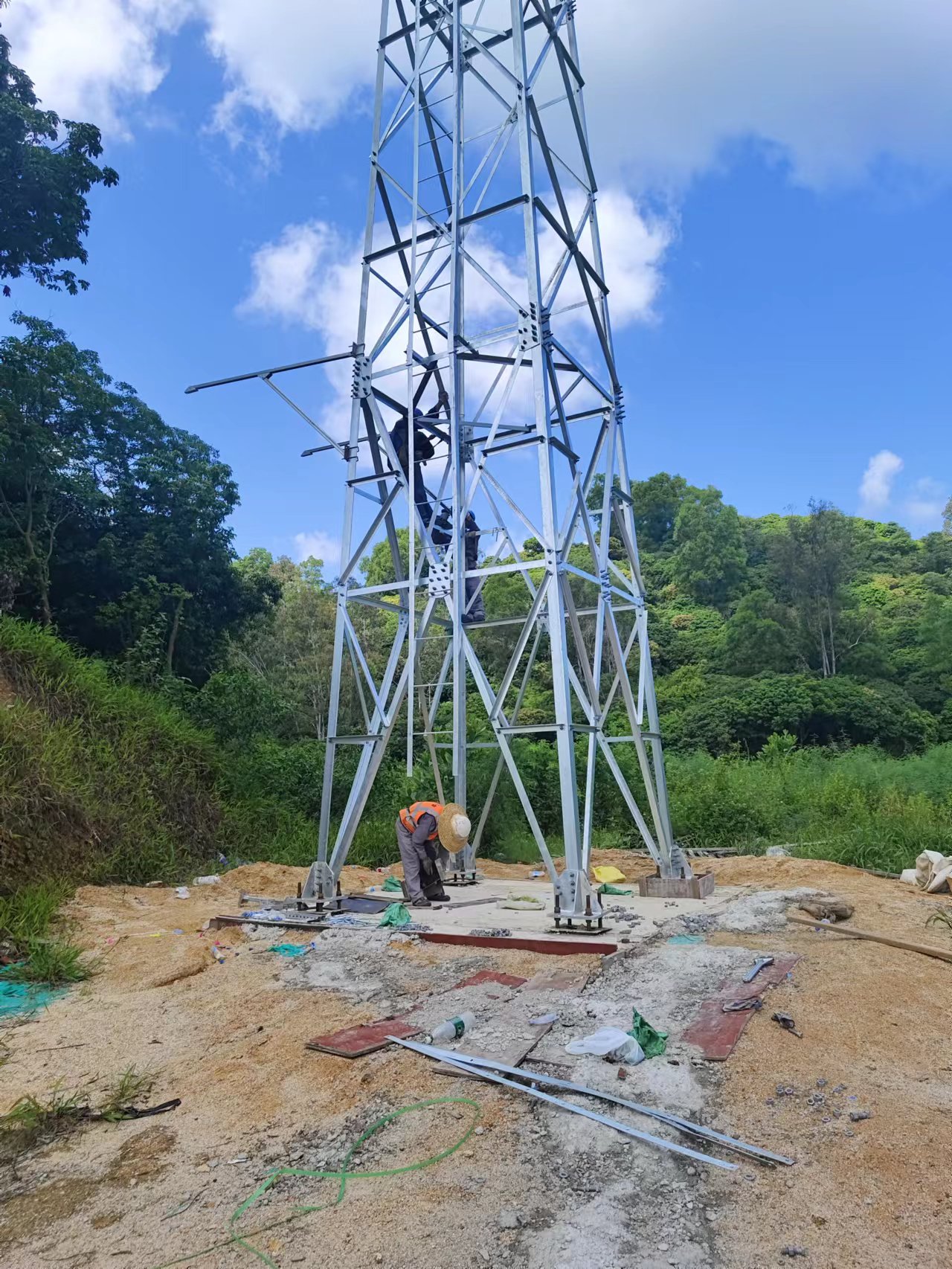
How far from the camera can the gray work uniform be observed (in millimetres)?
8234

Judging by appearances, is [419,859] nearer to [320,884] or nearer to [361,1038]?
[320,884]

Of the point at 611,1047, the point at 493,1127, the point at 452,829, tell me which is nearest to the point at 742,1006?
the point at 611,1047

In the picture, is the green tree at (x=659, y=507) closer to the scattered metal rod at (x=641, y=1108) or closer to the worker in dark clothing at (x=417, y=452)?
the worker in dark clothing at (x=417, y=452)

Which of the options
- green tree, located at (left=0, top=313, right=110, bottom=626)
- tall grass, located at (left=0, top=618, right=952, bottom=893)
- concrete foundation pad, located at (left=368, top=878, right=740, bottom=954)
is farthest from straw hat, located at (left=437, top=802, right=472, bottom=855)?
green tree, located at (left=0, top=313, right=110, bottom=626)

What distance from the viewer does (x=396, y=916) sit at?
7.26 metres

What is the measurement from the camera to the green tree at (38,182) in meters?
14.6

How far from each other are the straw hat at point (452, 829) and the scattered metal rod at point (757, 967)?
321cm

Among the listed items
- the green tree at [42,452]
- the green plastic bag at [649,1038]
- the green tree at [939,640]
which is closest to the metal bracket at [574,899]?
the green plastic bag at [649,1038]

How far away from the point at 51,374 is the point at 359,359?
10.7 meters

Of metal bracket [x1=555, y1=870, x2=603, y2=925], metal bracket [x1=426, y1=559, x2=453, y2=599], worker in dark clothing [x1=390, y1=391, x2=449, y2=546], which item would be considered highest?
worker in dark clothing [x1=390, y1=391, x2=449, y2=546]

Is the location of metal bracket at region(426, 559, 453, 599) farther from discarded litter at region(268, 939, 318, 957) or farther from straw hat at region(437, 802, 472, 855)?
discarded litter at region(268, 939, 318, 957)

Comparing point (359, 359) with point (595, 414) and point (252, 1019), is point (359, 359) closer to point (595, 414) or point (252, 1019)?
point (595, 414)

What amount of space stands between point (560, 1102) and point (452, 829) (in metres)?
4.53

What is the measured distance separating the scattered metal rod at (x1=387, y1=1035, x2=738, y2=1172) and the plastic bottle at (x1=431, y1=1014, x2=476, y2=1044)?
0.10 m
